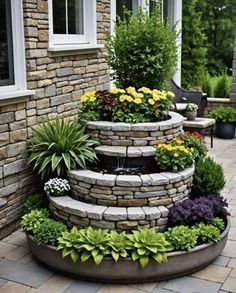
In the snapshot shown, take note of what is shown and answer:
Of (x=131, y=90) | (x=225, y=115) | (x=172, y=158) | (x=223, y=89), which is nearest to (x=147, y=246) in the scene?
(x=172, y=158)

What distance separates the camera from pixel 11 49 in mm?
4051

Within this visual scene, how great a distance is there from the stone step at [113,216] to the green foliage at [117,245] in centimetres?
13

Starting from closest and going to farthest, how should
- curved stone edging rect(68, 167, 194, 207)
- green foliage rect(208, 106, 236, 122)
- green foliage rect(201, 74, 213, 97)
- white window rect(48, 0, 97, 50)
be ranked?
curved stone edging rect(68, 167, 194, 207) → white window rect(48, 0, 97, 50) → green foliage rect(208, 106, 236, 122) → green foliage rect(201, 74, 213, 97)

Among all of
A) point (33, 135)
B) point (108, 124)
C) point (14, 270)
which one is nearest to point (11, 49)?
point (33, 135)

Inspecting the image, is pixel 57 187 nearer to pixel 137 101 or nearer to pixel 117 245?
pixel 117 245

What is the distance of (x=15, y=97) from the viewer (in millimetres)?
3922

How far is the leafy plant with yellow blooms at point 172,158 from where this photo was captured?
12.3 feet

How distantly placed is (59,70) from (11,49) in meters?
0.69

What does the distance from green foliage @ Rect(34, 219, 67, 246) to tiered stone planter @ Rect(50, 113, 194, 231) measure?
0.43 ft

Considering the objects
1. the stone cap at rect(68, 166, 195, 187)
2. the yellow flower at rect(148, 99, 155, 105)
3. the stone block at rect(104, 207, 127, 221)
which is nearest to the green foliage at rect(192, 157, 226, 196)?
the stone cap at rect(68, 166, 195, 187)

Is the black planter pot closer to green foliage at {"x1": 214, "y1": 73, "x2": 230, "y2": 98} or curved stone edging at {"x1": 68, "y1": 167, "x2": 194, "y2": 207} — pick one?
green foliage at {"x1": 214, "y1": 73, "x2": 230, "y2": 98}

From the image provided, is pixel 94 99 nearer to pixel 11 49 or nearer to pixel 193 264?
pixel 11 49

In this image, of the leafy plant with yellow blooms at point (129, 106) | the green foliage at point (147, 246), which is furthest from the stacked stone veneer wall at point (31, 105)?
the green foliage at point (147, 246)

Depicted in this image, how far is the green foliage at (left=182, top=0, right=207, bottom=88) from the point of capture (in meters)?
10.3
